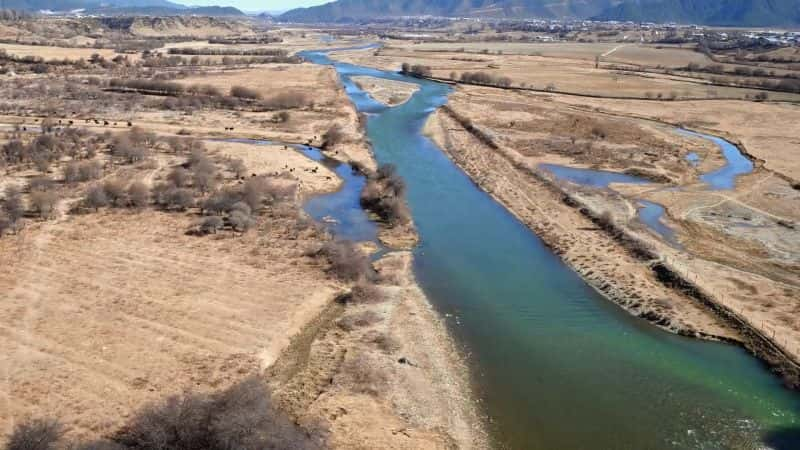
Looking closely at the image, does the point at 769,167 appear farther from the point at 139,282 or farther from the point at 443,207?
the point at 139,282

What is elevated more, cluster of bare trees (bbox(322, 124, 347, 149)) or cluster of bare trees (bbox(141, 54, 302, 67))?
cluster of bare trees (bbox(141, 54, 302, 67))

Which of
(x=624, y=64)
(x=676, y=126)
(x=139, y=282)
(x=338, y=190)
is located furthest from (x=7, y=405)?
(x=624, y=64)

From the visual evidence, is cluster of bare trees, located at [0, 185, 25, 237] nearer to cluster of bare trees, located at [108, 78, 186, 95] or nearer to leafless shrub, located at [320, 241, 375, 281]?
leafless shrub, located at [320, 241, 375, 281]

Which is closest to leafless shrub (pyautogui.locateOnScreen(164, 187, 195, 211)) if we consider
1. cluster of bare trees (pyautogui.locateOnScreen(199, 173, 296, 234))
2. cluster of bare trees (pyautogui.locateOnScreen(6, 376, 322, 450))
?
cluster of bare trees (pyautogui.locateOnScreen(199, 173, 296, 234))

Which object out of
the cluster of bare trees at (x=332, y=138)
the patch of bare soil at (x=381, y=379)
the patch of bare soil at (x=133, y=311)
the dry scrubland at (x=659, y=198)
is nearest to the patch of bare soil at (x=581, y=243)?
the dry scrubland at (x=659, y=198)

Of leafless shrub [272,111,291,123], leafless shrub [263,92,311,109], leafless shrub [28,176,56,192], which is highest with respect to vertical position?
leafless shrub [263,92,311,109]

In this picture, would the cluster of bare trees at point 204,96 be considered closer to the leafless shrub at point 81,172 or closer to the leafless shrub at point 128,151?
the leafless shrub at point 128,151
